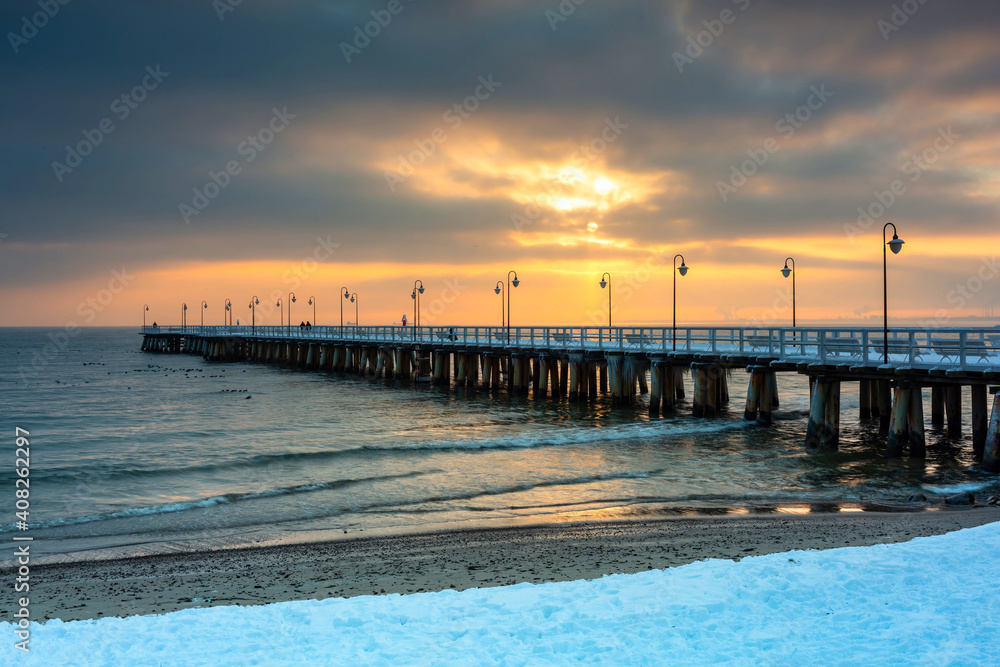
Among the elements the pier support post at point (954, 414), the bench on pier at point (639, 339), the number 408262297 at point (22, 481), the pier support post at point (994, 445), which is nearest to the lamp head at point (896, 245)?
the pier support post at point (994, 445)

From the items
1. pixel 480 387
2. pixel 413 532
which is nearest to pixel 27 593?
pixel 413 532

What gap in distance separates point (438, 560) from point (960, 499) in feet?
33.9

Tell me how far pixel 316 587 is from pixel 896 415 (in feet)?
53.3

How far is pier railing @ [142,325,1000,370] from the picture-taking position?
62.1 feet

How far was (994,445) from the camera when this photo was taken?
1683cm

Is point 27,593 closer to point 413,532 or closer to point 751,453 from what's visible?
point 413,532

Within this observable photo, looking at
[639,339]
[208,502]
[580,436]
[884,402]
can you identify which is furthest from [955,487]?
[639,339]

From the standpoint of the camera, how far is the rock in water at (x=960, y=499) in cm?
1352

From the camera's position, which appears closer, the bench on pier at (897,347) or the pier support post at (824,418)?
the bench on pier at (897,347)

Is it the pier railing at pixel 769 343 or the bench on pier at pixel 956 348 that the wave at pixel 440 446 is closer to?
the pier railing at pixel 769 343

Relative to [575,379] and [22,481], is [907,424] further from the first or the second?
[22,481]

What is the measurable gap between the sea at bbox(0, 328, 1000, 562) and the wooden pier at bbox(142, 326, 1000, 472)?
3.07 feet

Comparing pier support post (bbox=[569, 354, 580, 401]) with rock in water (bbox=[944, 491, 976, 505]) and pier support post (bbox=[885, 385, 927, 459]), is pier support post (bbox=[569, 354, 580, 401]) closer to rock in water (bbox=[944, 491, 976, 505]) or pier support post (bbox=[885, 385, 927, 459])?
pier support post (bbox=[885, 385, 927, 459])

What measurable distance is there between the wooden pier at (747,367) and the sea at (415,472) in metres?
0.94
